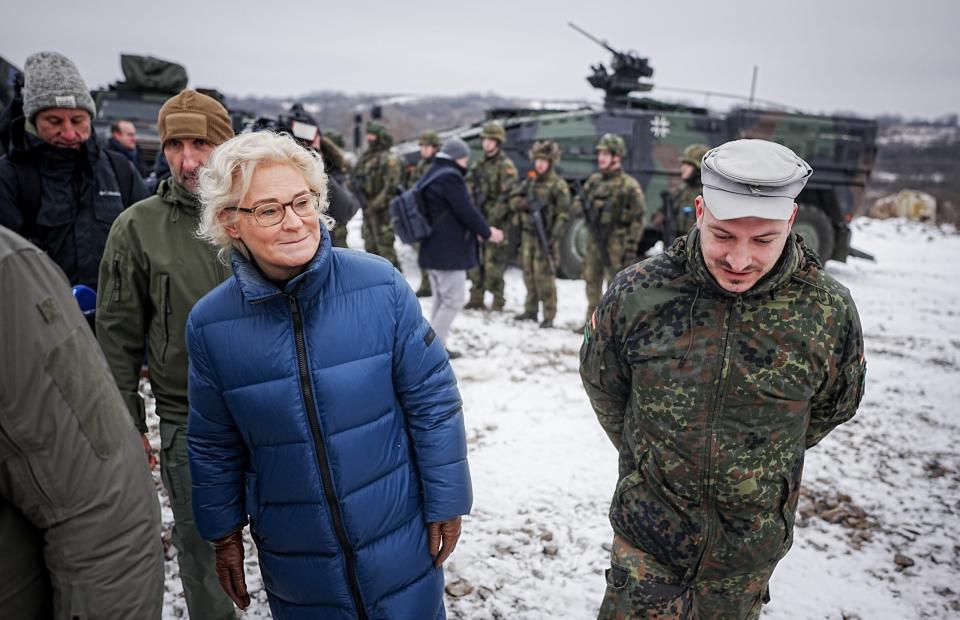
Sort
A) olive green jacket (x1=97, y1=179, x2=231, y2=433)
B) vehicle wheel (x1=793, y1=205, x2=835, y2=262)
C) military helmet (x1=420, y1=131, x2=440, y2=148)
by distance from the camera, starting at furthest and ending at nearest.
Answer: vehicle wheel (x1=793, y1=205, x2=835, y2=262)
military helmet (x1=420, y1=131, x2=440, y2=148)
olive green jacket (x1=97, y1=179, x2=231, y2=433)

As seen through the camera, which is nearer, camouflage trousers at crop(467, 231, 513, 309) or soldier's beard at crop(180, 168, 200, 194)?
soldier's beard at crop(180, 168, 200, 194)

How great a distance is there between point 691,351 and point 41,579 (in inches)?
56.1

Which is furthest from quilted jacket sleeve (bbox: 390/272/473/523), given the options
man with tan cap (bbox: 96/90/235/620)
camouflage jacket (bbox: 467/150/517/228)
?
camouflage jacket (bbox: 467/150/517/228)

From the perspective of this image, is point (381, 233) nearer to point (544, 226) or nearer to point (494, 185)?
point (494, 185)

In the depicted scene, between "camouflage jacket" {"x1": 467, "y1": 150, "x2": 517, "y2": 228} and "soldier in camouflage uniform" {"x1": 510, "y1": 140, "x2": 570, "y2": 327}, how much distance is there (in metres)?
0.30

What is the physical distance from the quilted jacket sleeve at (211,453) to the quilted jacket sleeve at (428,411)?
450 millimetres

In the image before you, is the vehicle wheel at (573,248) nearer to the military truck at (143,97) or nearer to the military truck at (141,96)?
the military truck at (143,97)

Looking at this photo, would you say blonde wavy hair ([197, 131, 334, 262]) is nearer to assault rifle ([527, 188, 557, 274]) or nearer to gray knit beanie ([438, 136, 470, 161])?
gray knit beanie ([438, 136, 470, 161])

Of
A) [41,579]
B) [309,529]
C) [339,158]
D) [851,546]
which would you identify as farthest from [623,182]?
[41,579]

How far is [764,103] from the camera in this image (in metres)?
9.77

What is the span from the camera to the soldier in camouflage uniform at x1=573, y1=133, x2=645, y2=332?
6359 mm

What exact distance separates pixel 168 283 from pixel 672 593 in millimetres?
1728

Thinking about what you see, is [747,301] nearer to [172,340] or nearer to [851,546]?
[172,340]

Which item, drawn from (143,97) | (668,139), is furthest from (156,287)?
(143,97)
